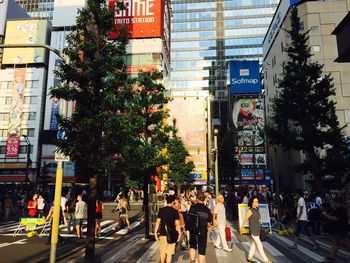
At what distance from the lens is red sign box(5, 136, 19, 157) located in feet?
182

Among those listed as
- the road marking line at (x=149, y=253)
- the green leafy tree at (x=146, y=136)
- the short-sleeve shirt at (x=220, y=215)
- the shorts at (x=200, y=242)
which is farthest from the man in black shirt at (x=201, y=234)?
the green leafy tree at (x=146, y=136)

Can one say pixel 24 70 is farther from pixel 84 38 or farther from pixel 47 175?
pixel 84 38

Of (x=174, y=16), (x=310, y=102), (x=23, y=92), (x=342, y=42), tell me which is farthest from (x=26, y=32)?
(x=342, y=42)

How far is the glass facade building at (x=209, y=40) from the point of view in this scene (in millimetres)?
91062

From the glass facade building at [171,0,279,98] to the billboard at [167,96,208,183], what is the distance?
29.9 metres

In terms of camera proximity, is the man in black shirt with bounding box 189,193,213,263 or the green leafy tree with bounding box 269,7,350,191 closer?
the man in black shirt with bounding box 189,193,213,263

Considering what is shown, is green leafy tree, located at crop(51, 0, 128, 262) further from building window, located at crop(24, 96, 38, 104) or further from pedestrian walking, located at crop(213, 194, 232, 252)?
building window, located at crop(24, 96, 38, 104)

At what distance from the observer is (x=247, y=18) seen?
90250 mm

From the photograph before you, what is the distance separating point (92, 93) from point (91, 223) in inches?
142

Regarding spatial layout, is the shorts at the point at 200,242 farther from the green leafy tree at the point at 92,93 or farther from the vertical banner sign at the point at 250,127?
the vertical banner sign at the point at 250,127

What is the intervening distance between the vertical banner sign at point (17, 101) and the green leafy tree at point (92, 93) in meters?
54.3

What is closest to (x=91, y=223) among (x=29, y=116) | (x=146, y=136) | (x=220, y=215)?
(x=220, y=215)

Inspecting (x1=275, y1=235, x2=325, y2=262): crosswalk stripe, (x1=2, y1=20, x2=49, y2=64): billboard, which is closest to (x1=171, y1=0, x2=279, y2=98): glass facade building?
(x1=2, y1=20, x2=49, y2=64): billboard

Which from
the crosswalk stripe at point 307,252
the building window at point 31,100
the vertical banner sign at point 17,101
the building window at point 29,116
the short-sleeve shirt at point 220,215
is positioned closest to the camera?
the crosswalk stripe at point 307,252
